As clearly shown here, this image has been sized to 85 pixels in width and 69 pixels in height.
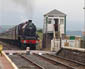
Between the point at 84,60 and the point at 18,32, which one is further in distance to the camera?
the point at 18,32

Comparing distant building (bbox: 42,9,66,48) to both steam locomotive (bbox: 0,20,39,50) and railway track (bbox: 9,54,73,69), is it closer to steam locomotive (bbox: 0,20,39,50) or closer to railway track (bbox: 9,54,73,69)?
steam locomotive (bbox: 0,20,39,50)

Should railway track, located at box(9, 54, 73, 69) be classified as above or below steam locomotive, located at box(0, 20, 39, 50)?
→ below

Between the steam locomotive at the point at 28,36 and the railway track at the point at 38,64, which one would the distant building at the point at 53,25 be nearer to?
the steam locomotive at the point at 28,36

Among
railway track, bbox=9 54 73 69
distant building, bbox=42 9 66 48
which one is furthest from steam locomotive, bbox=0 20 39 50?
railway track, bbox=9 54 73 69

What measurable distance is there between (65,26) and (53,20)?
1736 mm

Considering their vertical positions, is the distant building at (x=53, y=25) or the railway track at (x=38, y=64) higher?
the distant building at (x=53, y=25)

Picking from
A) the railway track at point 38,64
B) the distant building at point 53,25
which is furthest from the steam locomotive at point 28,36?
the railway track at point 38,64

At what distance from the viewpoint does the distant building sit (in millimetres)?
32875

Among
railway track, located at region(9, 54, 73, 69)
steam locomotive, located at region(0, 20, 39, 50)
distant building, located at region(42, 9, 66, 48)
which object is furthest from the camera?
distant building, located at region(42, 9, 66, 48)

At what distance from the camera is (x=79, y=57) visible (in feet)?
63.5

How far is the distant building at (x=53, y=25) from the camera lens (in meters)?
32.9

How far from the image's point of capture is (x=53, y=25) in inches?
1298

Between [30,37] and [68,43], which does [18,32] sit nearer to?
[30,37]

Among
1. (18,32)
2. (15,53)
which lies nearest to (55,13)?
(18,32)
